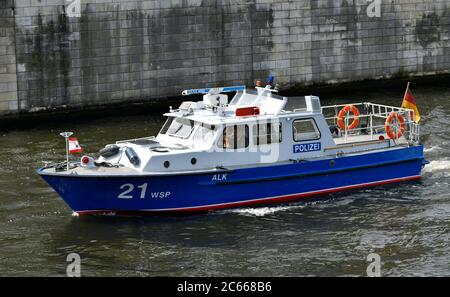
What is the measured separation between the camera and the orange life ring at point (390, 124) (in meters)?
26.2

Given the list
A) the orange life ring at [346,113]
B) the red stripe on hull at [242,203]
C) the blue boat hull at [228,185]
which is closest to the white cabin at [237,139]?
the blue boat hull at [228,185]

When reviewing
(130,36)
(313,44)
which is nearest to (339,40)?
(313,44)

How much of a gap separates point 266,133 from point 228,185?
155 cm

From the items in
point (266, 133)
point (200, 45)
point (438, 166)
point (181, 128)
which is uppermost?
point (200, 45)

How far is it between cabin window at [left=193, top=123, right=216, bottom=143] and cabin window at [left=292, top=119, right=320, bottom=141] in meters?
2.06

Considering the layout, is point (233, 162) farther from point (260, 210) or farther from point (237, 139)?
point (260, 210)

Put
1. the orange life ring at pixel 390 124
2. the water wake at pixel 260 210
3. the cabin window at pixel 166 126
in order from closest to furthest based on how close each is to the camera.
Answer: the water wake at pixel 260 210
the cabin window at pixel 166 126
the orange life ring at pixel 390 124

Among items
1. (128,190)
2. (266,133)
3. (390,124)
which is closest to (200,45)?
(390,124)

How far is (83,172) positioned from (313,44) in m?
15.5

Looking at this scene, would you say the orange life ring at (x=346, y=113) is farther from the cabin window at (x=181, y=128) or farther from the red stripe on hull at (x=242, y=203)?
the cabin window at (x=181, y=128)

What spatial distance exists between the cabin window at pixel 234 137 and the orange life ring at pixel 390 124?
4121mm

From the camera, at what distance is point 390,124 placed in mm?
26281

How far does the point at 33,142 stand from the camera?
30.7m

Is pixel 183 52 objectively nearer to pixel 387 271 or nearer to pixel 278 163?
pixel 278 163
